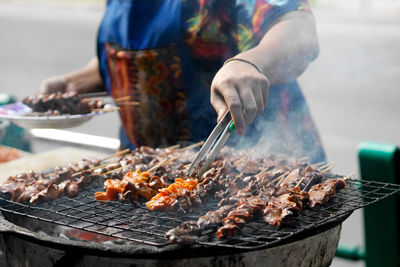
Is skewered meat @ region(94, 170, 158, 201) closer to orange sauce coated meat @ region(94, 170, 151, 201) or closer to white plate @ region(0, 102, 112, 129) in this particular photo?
orange sauce coated meat @ region(94, 170, 151, 201)

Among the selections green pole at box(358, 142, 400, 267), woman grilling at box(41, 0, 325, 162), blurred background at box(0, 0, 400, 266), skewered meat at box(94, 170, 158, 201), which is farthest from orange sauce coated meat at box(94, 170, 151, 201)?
blurred background at box(0, 0, 400, 266)

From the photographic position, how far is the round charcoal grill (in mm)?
2062

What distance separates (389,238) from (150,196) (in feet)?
8.35

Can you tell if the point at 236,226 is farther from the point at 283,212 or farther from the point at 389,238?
the point at 389,238

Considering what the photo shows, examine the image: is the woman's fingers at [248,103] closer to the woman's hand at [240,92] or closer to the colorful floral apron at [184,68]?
the woman's hand at [240,92]

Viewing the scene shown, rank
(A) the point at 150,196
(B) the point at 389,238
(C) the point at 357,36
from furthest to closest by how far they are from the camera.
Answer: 1. (C) the point at 357,36
2. (B) the point at 389,238
3. (A) the point at 150,196

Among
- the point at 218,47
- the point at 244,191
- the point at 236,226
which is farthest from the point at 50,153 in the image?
the point at 236,226

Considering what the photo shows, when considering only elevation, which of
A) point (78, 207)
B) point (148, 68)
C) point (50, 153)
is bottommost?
point (50, 153)

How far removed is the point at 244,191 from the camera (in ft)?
8.64

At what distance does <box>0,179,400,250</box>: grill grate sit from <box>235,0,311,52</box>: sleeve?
1.15 m

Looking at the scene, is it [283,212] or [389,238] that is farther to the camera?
[389,238]

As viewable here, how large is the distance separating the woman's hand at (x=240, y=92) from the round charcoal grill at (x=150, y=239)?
523 mm

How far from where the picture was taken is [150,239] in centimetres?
225

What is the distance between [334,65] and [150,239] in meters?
12.6
